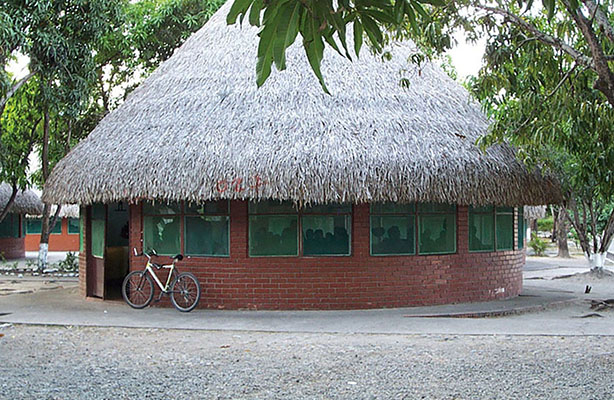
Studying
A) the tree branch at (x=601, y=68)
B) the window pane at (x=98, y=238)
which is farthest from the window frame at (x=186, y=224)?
the tree branch at (x=601, y=68)

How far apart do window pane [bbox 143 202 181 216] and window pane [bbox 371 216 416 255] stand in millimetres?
3395

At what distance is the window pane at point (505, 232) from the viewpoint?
1405 centimetres

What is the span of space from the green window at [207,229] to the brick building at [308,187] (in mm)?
19

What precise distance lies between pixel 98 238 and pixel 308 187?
4.95 m

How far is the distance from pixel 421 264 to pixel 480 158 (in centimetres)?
208

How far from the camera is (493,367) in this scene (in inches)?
312

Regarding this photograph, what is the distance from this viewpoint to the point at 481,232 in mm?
13656

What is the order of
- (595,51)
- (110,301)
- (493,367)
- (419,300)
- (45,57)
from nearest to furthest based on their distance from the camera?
(493,367) → (595,51) → (419,300) → (110,301) → (45,57)

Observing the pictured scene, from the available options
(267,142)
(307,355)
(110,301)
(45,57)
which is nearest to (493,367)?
(307,355)

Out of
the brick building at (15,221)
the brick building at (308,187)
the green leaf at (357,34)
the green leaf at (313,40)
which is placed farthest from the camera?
the brick building at (15,221)

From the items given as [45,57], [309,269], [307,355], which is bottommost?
[307,355]

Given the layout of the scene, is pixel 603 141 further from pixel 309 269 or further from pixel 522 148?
pixel 309 269

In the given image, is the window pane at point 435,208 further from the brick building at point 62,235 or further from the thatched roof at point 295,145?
the brick building at point 62,235

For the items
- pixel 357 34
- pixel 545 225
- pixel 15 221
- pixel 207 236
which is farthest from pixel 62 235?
pixel 357 34
